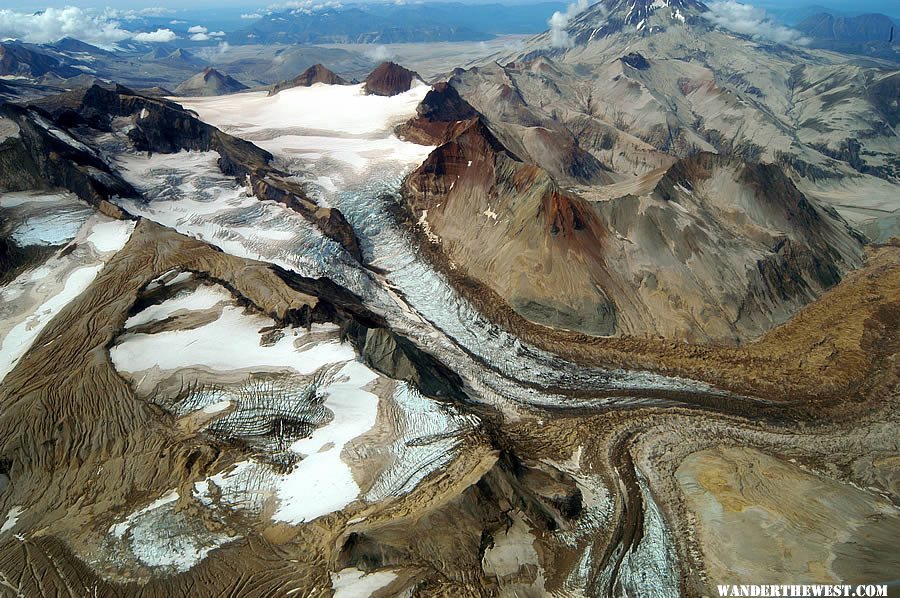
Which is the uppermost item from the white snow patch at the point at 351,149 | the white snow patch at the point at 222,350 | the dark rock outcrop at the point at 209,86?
the dark rock outcrop at the point at 209,86

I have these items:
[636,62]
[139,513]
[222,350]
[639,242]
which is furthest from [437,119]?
[636,62]

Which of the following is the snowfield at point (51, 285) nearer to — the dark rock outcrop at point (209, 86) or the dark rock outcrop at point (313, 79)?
the dark rock outcrop at point (313, 79)

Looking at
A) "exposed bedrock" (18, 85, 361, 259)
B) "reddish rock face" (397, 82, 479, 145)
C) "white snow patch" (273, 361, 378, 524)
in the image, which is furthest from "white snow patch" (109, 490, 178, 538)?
"reddish rock face" (397, 82, 479, 145)

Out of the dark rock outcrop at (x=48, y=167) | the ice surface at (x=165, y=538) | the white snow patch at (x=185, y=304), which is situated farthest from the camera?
the dark rock outcrop at (x=48, y=167)

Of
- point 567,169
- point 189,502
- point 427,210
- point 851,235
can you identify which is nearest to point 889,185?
point 851,235

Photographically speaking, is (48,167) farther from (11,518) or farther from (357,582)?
(357,582)

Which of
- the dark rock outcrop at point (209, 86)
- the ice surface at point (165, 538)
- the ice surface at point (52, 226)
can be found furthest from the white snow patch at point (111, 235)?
the dark rock outcrop at point (209, 86)

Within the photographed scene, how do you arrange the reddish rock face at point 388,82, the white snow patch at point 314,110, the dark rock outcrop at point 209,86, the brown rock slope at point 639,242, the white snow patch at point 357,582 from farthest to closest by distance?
the dark rock outcrop at point 209,86 → the reddish rock face at point 388,82 → the white snow patch at point 314,110 → the brown rock slope at point 639,242 → the white snow patch at point 357,582

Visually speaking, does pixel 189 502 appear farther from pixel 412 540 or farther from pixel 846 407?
pixel 846 407

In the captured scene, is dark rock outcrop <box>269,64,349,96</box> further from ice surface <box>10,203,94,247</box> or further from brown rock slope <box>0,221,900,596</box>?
brown rock slope <box>0,221,900,596</box>
